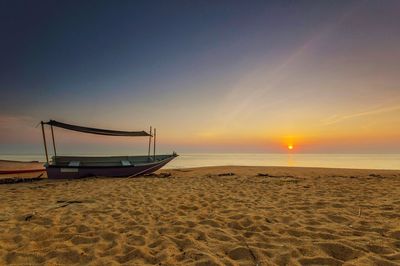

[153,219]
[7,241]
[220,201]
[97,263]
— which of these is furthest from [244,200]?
[7,241]

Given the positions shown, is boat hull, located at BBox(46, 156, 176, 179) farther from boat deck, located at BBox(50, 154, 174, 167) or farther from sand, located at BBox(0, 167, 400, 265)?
sand, located at BBox(0, 167, 400, 265)

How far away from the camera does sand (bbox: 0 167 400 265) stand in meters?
3.30

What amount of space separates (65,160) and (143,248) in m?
15.6

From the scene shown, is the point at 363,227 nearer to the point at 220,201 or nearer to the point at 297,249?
the point at 297,249

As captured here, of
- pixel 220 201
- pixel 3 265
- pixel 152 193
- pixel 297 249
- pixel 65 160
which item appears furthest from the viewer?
pixel 65 160

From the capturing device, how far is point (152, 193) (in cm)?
830

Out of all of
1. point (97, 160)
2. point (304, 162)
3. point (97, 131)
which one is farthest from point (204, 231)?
point (304, 162)

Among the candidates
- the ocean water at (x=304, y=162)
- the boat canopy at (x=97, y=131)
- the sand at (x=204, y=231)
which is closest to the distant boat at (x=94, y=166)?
the boat canopy at (x=97, y=131)

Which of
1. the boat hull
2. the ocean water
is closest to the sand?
the boat hull

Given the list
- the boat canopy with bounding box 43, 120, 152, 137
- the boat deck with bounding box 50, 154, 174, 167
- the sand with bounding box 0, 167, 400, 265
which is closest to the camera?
the sand with bounding box 0, 167, 400, 265

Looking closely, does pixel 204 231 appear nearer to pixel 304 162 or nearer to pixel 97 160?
pixel 97 160

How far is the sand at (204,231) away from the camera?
3305 mm

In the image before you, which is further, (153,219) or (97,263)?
(153,219)

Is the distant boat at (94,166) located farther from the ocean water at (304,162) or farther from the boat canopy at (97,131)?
the ocean water at (304,162)
